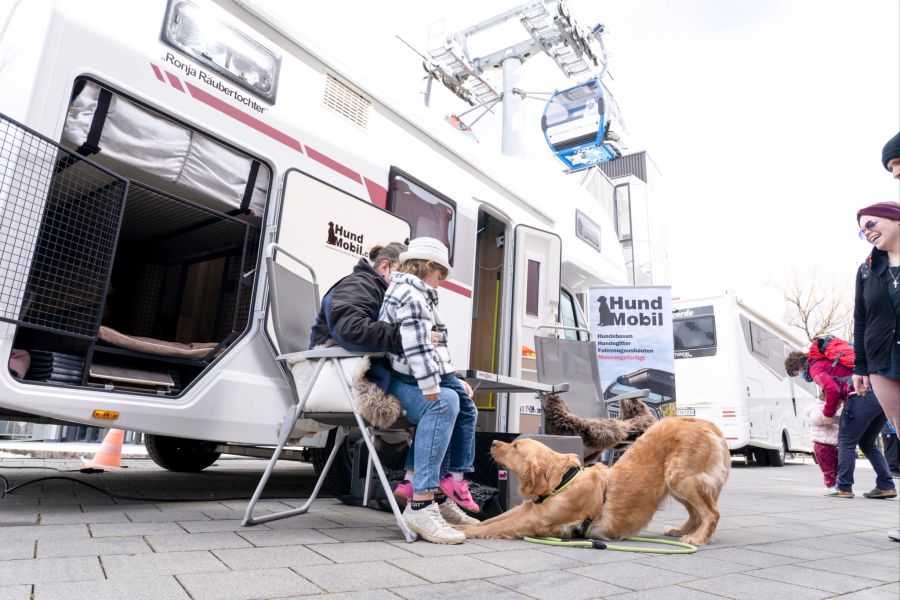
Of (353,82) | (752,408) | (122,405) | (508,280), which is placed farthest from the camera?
(752,408)

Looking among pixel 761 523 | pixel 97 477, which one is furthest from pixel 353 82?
pixel 761 523

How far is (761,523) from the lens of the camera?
3.83 meters

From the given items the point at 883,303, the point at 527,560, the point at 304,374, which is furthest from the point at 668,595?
the point at 883,303

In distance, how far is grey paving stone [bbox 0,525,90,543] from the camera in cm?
219

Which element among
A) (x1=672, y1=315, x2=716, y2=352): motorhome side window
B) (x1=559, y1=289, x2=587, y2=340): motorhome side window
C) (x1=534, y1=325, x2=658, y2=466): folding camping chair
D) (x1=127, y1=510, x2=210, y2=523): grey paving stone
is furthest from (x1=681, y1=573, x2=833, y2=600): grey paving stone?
(x1=672, y1=315, x2=716, y2=352): motorhome side window

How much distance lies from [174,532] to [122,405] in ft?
2.22

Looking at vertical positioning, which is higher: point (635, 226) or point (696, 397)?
point (635, 226)

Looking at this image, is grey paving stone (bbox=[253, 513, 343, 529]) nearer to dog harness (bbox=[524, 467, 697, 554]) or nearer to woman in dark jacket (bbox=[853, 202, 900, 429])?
dog harness (bbox=[524, 467, 697, 554])

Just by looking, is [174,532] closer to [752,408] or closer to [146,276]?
[146,276]

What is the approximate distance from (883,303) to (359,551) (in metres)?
2.57

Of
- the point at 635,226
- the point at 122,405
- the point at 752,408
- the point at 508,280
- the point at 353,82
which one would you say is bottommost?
the point at 122,405

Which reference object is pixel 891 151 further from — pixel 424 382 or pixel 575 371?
pixel 575 371

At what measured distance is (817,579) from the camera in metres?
2.23

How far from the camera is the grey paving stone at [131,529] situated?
2.35 meters
